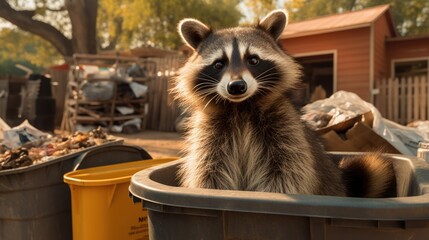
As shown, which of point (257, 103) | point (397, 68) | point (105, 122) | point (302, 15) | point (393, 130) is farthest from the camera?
point (302, 15)

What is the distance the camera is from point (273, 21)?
2.09 metres

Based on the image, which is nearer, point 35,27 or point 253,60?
point 253,60

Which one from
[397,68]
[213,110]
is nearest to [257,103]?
[213,110]

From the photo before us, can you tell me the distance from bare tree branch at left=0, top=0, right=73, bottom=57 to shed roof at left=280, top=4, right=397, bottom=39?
992cm

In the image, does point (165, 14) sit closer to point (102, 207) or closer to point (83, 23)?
point (83, 23)

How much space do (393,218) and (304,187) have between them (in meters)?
0.67

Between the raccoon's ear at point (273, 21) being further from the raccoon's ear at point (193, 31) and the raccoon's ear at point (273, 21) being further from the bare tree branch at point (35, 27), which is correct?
the bare tree branch at point (35, 27)

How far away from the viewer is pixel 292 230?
43.4 inches

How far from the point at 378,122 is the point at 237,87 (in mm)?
2311

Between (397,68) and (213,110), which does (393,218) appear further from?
(397,68)

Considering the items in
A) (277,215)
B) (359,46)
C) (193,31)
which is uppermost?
(359,46)

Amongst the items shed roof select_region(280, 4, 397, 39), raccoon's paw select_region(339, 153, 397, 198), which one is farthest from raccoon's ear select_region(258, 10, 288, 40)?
shed roof select_region(280, 4, 397, 39)

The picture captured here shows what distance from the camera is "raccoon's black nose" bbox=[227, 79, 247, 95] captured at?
1.61 m

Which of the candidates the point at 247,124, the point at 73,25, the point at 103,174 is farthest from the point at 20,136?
the point at 73,25
